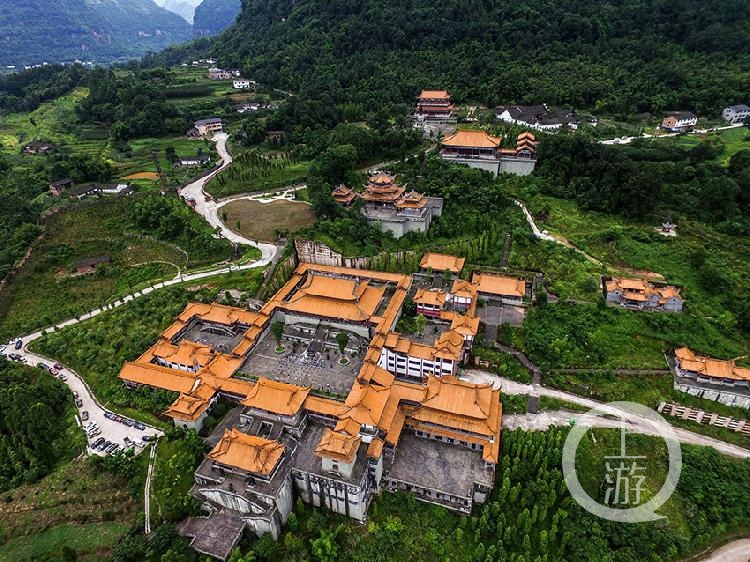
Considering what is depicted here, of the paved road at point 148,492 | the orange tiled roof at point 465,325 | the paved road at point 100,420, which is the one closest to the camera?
the paved road at point 148,492

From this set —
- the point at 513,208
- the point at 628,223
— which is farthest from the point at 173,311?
the point at 628,223

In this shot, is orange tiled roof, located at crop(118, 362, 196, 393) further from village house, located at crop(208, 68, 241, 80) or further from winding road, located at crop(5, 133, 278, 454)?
village house, located at crop(208, 68, 241, 80)

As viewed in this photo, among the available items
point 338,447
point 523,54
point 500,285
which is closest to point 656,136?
point 523,54

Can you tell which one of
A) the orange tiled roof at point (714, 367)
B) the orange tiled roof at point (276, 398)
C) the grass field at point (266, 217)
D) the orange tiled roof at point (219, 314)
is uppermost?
the grass field at point (266, 217)

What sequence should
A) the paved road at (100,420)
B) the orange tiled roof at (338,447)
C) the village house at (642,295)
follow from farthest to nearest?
1. the village house at (642,295)
2. the paved road at (100,420)
3. the orange tiled roof at (338,447)

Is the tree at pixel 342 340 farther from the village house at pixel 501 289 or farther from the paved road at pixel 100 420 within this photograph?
the paved road at pixel 100 420

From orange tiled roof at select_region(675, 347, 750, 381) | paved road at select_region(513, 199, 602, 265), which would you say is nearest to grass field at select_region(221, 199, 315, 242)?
paved road at select_region(513, 199, 602, 265)

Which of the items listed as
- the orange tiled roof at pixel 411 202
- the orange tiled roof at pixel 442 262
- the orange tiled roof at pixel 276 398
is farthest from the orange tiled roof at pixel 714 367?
the orange tiled roof at pixel 276 398

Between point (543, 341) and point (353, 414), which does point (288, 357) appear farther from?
point (543, 341)
